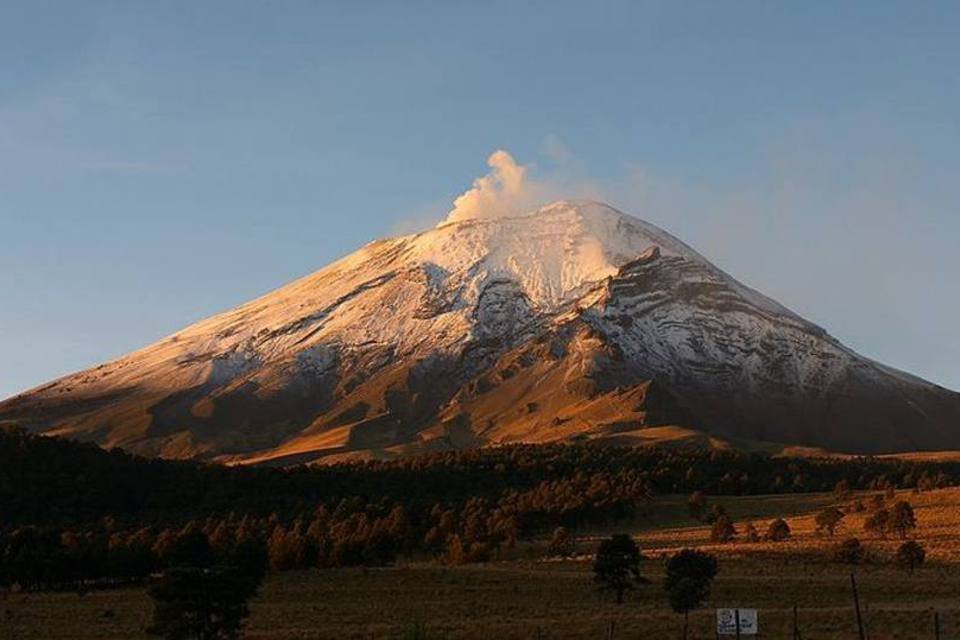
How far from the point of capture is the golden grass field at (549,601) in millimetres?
52938

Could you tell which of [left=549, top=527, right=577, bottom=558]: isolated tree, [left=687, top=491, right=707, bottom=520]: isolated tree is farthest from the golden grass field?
[left=687, top=491, right=707, bottom=520]: isolated tree

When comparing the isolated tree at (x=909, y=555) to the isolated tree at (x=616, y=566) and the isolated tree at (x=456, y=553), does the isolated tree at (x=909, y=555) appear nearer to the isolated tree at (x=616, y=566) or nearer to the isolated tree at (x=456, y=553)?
the isolated tree at (x=616, y=566)

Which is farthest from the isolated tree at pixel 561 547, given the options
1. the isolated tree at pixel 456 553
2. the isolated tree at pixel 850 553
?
the isolated tree at pixel 850 553

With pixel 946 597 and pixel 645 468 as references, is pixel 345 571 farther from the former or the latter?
pixel 645 468

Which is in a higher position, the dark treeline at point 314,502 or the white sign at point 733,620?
the dark treeline at point 314,502

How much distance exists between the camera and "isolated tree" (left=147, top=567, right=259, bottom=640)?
50.2 meters

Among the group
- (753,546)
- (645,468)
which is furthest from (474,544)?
(645,468)

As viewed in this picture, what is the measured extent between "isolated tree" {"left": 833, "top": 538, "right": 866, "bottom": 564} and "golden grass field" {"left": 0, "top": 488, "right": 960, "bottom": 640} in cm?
97

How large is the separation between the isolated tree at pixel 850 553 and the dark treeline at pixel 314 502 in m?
27.7

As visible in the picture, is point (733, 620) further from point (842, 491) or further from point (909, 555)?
point (842, 491)

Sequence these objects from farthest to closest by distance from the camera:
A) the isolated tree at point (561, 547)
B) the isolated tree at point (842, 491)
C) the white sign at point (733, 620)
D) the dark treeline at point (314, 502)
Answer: the isolated tree at point (842, 491) < the isolated tree at point (561, 547) < the dark treeline at point (314, 502) < the white sign at point (733, 620)

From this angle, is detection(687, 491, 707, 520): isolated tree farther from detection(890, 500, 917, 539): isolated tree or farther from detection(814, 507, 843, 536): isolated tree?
detection(890, 500, 917, 539): isolated tree

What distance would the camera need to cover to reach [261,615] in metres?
63.9

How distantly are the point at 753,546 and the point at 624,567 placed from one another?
102 feet
